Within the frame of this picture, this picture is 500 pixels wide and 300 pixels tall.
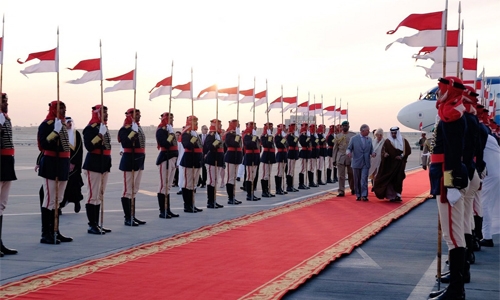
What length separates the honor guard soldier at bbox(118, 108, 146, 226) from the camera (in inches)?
493

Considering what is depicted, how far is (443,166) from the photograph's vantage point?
6.93m

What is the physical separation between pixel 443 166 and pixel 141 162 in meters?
7.03

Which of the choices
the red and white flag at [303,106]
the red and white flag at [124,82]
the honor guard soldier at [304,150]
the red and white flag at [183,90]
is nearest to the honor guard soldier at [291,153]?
the honor guard soldier at [304,150]

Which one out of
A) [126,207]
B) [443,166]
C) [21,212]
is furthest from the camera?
[21,212]

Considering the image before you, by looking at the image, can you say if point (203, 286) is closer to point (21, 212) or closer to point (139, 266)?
point (139, 266)

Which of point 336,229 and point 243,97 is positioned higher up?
point 243,97

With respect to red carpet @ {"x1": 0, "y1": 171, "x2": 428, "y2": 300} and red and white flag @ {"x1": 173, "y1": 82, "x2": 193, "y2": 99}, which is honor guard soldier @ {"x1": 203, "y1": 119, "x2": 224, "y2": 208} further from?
red carpet @ {"x1": 0, "y1": 171, "x2": 428, "y2": 300}

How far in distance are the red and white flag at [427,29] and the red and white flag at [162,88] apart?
7.59 m

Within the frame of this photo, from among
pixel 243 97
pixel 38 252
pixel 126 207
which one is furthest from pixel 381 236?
pixel 243 97

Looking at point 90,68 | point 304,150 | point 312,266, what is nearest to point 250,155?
point 304,150

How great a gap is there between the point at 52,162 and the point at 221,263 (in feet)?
11.1

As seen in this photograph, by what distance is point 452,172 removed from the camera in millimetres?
6691

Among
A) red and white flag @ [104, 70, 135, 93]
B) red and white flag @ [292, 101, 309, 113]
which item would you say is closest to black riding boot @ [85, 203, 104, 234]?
red and white flag @ [104, 70, 135, 93]

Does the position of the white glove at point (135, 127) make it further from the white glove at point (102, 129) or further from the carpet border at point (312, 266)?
the carpet border at point (312, 266)
